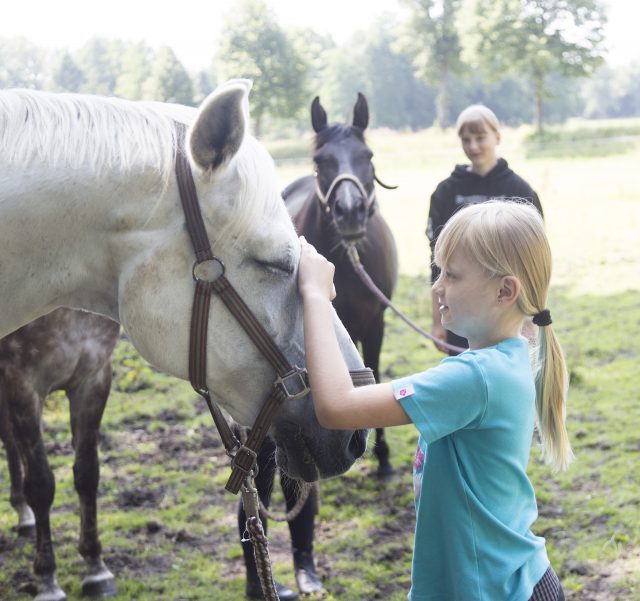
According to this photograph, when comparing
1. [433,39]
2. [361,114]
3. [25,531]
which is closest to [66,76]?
[361,114]

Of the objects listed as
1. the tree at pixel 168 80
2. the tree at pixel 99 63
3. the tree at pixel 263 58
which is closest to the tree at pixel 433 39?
the tree at pixel 263 58

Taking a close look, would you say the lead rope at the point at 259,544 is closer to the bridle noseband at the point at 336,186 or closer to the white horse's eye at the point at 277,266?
the white horse's eye at the point at 277,266

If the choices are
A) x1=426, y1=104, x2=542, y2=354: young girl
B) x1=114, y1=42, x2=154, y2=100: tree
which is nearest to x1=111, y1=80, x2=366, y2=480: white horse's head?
x1=426, y1=104, x2=542, y2=354: young girl

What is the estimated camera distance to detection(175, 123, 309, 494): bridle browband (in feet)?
5.57

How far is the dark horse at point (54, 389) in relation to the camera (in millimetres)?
3297

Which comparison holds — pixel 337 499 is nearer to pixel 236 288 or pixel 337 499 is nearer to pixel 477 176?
pixel 477 176

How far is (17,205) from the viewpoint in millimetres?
1645

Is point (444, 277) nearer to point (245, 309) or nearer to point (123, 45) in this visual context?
point (245, 309)

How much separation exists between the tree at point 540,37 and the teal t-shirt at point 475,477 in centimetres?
3609

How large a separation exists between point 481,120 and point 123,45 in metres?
20.7

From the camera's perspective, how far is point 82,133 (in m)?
1.69

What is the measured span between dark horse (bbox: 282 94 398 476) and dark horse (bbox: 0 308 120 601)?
64.2 inches

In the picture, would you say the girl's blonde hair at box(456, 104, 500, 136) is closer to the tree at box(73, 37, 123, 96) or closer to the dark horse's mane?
the dark horse's mane

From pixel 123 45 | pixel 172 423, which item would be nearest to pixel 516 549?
pixel 172 423
